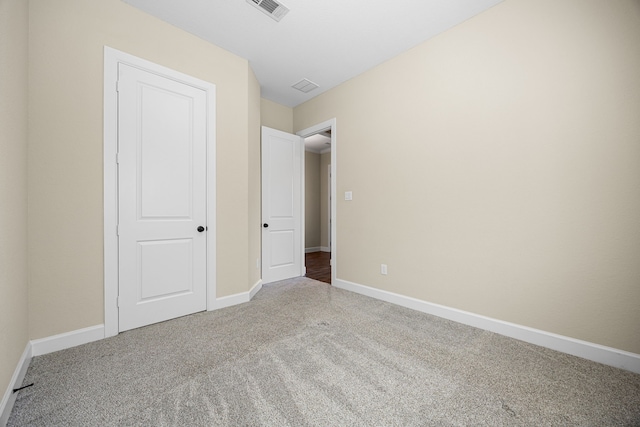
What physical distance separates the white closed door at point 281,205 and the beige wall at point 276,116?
28cm

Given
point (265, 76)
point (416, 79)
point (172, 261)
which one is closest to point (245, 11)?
point (265, 76)

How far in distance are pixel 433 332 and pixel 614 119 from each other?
198 cm

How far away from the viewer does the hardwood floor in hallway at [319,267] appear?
4.04 m

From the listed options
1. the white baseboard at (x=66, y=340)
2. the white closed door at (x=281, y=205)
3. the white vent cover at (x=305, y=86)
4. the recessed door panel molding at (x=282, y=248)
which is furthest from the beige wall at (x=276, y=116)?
the white baseboard at (x=66, y=340)

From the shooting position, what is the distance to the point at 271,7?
7.11 feet

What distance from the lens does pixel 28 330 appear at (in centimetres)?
175

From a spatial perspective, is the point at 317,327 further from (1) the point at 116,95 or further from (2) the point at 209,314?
(1) the point at 116,95

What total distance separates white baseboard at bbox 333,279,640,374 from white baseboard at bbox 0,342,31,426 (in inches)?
114

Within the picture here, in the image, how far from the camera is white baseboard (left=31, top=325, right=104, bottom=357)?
1.78 meters

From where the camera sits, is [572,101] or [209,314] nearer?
[572,101]

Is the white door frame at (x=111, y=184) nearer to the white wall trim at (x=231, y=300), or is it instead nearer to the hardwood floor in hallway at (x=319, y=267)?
the white wall trim at (x=231, y=300)

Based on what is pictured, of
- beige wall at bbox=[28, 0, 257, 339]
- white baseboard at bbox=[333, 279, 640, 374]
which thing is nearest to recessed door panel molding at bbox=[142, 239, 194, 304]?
beige wall at bbox=[28, 0, 257, 339]

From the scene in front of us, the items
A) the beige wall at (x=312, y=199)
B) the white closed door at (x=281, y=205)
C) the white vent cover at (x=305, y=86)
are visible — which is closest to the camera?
the white vent cover at (x=305, y=86)

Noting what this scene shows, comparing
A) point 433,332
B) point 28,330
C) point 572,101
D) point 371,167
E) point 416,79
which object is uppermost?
point 416,79
